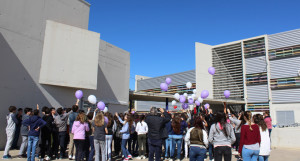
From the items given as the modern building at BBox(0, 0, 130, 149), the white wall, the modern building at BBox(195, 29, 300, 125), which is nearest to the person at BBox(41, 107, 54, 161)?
the modern building at BBox(0, 0, 130, 149)

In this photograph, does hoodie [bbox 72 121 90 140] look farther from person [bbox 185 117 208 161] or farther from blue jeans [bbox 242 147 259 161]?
blue jeans [bbox 242 147 259 161]

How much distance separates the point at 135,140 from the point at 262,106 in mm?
25503

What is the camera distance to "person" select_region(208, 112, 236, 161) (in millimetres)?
4215

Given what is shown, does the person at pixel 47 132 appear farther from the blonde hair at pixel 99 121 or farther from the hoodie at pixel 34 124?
the blonde hair at pixel 99 121

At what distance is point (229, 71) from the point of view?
107 ft

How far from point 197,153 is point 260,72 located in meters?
28.6

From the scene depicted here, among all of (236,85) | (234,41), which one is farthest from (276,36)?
(236,85)

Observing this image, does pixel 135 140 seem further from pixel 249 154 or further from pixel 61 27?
pixel 61 27

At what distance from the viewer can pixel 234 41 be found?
3167 cm

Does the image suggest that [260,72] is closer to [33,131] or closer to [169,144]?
[169,144]

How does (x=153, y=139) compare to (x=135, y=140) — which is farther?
(x=135, y=140)

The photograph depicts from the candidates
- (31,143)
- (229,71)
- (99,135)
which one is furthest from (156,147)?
(229,71)

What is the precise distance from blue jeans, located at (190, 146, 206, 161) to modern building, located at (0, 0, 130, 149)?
304 inches

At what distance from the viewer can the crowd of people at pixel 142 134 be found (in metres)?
4.26
